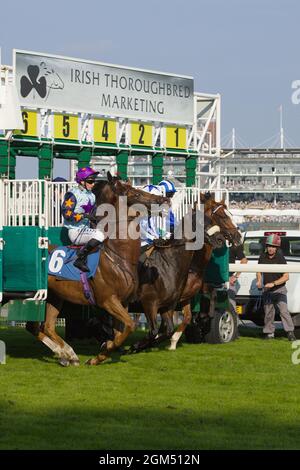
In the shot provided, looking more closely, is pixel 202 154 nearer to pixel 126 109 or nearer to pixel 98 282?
pixel 126 109

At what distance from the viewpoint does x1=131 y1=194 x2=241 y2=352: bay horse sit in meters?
15.6

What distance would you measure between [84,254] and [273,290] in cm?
548

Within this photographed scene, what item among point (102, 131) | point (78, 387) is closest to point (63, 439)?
point (78, 387)

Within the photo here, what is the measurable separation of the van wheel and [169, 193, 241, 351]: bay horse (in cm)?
66

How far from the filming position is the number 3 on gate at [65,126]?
2545 centimetres

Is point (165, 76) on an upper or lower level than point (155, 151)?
upper

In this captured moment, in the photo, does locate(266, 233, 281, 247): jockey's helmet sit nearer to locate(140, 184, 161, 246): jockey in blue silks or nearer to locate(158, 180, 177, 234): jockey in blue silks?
locate(158, 180, 177, 234): jockey in blue silks

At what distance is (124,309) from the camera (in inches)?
555

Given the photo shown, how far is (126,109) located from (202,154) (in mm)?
2172

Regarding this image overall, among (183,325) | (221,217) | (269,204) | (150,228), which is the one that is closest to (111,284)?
(150,228)

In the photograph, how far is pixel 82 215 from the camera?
1406 centimetres

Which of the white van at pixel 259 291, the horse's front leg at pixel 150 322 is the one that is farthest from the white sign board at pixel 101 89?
the horse's front leg at pixel 150 322

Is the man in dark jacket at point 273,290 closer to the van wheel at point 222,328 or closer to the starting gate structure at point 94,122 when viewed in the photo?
the van wheel at point 222,328
